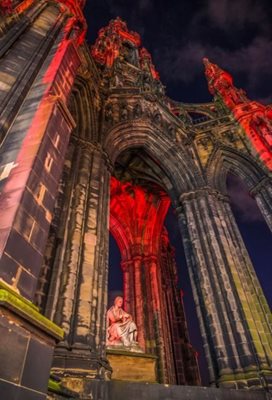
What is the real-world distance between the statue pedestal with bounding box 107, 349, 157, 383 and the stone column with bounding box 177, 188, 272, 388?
178cm

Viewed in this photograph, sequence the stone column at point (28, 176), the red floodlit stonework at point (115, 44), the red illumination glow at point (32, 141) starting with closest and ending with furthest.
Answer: the stone column at point (28, 176)
the red illumination glow at point (32, 141)
the red floodlit stonework at point (115, 44)

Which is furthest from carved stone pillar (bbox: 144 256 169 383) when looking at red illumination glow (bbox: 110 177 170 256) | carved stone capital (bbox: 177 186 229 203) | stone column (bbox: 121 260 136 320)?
carved stone capital (bbox: 177 186 229 203)

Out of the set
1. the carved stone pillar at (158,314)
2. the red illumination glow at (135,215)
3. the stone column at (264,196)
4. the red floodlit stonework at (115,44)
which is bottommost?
the carved stone pillar at (158,314)

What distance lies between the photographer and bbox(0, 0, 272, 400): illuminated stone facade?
2.99 m

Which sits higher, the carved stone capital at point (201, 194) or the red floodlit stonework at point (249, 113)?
the red floodlit stonework at point (249, 113)

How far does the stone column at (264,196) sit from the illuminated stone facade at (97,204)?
41 millimetres

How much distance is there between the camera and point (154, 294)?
42.4ft

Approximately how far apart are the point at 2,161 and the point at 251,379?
21.7ft

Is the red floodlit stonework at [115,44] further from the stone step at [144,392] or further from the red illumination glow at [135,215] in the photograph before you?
the stone step at [144,392]

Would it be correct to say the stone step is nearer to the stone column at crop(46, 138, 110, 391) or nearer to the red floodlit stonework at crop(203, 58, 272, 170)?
the stone column at crop(46, 138, 110, 391)

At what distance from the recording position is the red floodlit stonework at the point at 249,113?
11.5 meters

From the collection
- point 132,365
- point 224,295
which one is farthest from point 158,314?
point 132,365

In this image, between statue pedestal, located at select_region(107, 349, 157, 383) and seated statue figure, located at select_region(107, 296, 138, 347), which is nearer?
statue pedestal, located at select_region(107, 349, 157, 383)

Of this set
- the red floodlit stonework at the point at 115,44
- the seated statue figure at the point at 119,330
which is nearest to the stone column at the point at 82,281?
the seated statue figure at the point at 119,330
